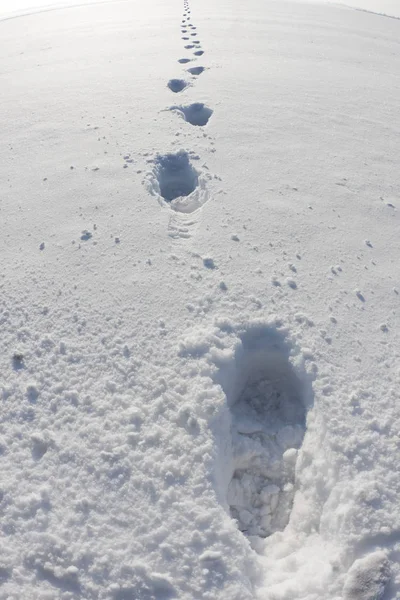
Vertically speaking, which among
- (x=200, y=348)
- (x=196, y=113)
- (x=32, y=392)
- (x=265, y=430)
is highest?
(x=196, y=113)

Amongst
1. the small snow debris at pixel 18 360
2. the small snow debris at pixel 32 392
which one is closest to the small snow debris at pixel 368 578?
the small snow debris at pixel 32 392

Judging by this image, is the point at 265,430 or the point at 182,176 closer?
the point at 265,430

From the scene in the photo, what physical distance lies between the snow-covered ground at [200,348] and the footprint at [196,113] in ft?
0.07

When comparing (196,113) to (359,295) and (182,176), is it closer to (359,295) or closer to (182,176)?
(182,176)

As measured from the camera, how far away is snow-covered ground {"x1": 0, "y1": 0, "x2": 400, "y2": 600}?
177 cm

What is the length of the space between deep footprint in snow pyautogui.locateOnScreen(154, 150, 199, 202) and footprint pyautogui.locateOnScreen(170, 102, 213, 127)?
682 millimetres

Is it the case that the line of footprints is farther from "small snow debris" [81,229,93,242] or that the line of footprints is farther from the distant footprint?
"small snow debris" [81,229,93,242]

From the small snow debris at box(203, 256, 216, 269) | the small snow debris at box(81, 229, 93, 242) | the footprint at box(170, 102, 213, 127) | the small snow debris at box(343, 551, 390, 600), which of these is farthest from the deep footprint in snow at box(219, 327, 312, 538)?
the footprint at box(170, 102, 213, 127)

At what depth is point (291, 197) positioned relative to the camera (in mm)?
3117

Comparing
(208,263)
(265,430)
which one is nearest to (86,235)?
(208,263)

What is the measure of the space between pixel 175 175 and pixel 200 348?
156 cm

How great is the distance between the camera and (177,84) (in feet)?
14.6

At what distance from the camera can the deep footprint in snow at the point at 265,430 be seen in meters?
2.01

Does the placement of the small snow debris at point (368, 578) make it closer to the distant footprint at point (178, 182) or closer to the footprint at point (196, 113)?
the distant footprint at point (178, 182)
